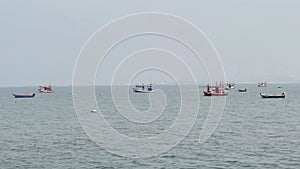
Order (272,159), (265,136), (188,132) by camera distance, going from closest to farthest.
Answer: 1. (272,159)
2. (265,136)
3. (188,132)

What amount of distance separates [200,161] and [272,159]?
784cm

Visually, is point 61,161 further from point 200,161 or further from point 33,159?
point 200,161

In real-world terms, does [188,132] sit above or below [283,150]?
above

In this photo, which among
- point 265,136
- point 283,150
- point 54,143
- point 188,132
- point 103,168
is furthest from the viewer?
point 188,132

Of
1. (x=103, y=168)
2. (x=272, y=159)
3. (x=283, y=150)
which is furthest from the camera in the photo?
(x=283, y=150)

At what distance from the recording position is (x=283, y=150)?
47.2m

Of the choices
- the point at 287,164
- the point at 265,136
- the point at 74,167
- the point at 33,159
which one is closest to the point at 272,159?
the point at 287,164

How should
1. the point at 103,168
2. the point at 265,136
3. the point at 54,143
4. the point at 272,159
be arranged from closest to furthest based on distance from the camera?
the point at 103,168 < the point at 272,159 < the point at 54,143 < the point at 265,136

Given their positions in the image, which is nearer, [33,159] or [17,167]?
[17,167]

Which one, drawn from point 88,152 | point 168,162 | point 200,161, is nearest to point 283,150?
point 200,161

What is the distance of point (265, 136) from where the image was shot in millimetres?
59000

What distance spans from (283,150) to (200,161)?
1168 centimetres

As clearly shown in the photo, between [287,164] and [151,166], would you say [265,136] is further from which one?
[151,166]

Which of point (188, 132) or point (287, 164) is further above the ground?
point (188, 132)
